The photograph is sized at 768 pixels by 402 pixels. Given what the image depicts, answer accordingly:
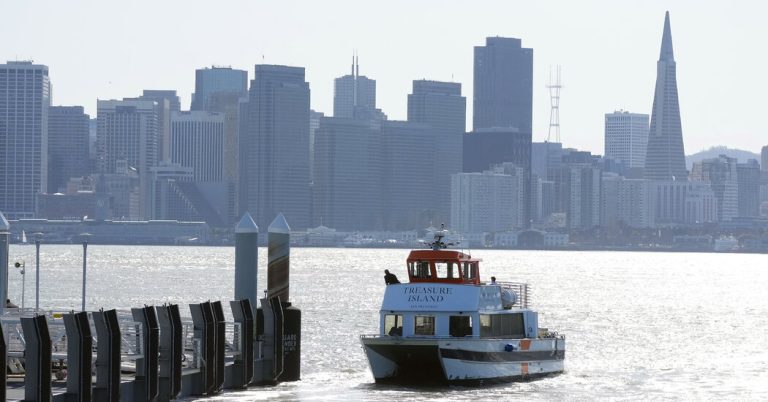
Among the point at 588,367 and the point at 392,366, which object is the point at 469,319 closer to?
the point at 392,366

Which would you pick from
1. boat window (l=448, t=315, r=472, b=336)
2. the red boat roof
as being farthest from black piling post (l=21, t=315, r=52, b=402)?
the red boat roof

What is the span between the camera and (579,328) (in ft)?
315

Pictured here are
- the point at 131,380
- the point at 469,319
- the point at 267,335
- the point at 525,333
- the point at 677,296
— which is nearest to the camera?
the point at 131,380

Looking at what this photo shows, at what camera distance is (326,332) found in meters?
85.2

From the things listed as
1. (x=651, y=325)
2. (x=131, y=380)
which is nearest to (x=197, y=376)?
(x=131, y=380)

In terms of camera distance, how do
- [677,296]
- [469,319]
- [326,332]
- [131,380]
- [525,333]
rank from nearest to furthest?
[131,380]
[469,319]
[525,333]
[326,332]
[677,296]

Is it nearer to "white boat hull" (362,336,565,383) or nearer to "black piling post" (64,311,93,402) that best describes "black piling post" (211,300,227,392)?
"black piling post" (64,311,93,402)

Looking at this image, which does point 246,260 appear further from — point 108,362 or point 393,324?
point 108,362

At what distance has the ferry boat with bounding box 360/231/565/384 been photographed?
172ft

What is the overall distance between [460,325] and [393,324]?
1.94m

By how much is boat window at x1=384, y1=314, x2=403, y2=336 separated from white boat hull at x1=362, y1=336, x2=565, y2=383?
0.50 metres

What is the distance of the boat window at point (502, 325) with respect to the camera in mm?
53834

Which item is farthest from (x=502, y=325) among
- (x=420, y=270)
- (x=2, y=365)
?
(x=2, y=365)

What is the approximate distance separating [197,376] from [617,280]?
15754 cm
